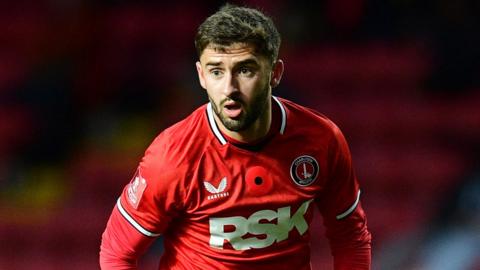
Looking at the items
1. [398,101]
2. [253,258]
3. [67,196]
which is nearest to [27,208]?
[67,196]

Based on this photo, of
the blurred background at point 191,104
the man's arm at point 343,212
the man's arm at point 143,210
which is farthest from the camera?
the blurred background at point 191,104

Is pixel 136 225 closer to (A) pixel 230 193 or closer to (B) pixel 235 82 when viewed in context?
(A) pixel 230 193

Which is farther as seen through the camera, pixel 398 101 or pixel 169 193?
pixel 398 101

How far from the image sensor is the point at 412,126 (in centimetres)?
421

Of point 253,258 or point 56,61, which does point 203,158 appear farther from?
point 56,61

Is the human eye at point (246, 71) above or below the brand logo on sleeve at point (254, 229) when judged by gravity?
above

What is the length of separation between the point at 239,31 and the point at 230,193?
382mm

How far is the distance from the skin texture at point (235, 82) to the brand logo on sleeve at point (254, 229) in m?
0.22

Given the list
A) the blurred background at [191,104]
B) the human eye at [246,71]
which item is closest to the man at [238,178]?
the human eye at [246,71]

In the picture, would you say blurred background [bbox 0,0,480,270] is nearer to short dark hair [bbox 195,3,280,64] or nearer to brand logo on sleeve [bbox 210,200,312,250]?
brand logo on sleeve [bbox 210,200,312,250]

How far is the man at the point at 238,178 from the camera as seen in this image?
2.03m

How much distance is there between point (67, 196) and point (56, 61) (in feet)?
2.05

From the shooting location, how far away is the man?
79.9 inches

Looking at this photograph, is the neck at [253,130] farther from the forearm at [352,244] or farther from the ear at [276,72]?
the forearm at [352,244]
